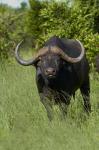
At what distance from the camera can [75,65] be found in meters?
10.5

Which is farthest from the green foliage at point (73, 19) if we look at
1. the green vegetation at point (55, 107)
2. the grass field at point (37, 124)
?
the grass field at point (37, 124)

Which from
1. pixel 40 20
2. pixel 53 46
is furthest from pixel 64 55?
pixel 40 20

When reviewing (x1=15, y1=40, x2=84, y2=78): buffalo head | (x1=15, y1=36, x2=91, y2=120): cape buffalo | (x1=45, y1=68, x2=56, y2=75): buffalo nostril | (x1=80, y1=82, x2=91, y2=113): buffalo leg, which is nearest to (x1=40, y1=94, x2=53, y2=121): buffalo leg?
(x1=15, y1=36, x2=91, y2=120): cape buffalo

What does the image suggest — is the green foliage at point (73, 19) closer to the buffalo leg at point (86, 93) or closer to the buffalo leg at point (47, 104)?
the buffalo leg at point (86, 93)

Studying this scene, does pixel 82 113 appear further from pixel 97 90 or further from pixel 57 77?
pixel 97 90

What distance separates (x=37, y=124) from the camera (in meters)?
8.70

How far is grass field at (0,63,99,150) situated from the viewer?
768 cm

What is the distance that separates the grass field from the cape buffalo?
0.17 metres

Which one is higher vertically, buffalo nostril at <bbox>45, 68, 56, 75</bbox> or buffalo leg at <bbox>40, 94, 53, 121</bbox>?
buffalo nostril at <bbox>45, 68, 56, 75</bbox>

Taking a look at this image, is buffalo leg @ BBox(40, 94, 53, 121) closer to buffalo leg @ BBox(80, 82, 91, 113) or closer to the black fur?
the black fur

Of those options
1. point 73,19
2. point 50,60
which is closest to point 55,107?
point 50,60

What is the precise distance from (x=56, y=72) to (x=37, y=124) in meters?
1.13

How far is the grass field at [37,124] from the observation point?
7677 millimetres

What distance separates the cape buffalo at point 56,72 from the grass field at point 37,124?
0.17 meters
